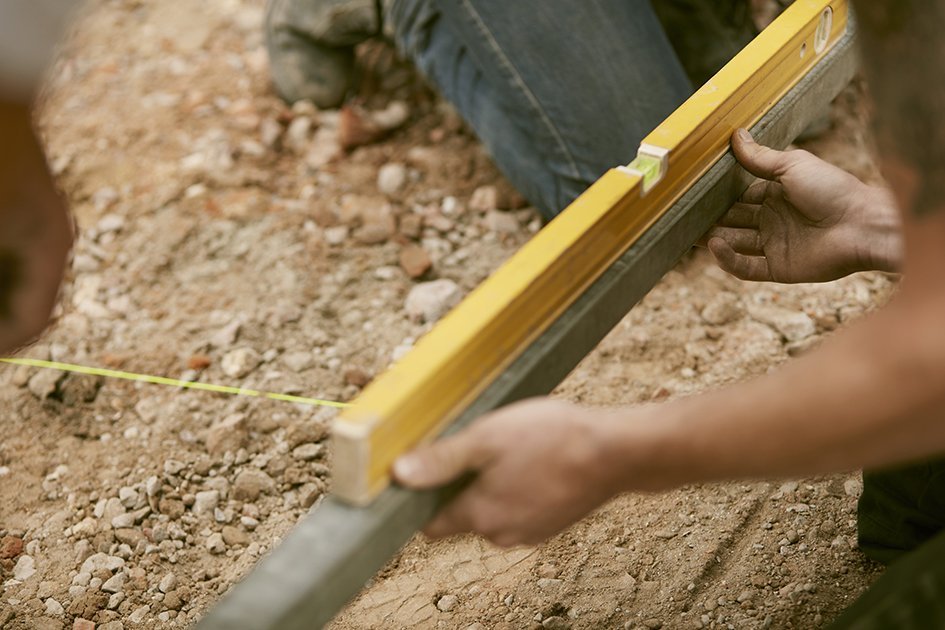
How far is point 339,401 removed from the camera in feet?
6.20

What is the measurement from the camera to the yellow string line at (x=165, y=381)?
1.88 meters

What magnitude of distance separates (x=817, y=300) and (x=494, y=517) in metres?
1.19

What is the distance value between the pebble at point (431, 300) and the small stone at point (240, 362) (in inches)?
12.7

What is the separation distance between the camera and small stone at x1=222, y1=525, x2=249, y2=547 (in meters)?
1.67

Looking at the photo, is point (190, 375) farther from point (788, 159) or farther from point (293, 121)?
point (788, 159)

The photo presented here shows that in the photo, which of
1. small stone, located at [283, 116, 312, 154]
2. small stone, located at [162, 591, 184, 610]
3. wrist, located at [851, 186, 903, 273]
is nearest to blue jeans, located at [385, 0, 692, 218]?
small stone, located at [283, 116, 312, 154]

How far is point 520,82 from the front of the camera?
78.0 inches

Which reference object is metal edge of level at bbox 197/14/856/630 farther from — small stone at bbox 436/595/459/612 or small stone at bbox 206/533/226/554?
small stone at bbox 206/533/226/554

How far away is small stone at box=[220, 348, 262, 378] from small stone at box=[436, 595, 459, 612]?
→ 64 centimetres

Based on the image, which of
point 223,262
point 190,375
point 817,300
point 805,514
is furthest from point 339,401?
point 817,300

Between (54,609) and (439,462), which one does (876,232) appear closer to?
(439,462)

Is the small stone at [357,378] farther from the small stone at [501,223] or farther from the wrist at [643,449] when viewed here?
the wrist at [643,449]

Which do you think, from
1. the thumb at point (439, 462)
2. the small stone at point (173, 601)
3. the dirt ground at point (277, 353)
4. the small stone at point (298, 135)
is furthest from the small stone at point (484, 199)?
the thumb at point (439, 462)

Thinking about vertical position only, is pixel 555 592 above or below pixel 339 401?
below
